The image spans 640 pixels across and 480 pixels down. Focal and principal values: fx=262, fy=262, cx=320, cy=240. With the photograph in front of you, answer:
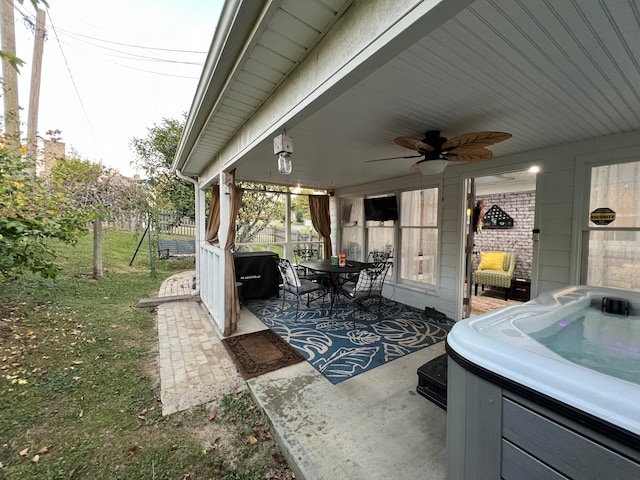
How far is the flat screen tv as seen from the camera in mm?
5137

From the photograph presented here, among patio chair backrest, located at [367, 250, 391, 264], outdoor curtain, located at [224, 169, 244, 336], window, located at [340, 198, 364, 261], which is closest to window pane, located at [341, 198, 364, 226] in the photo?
window, located at [340, 198, 364, 261]

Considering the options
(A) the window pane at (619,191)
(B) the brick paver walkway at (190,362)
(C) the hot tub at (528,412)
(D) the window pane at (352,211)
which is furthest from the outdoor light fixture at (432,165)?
(D) the window pane at (352,211)

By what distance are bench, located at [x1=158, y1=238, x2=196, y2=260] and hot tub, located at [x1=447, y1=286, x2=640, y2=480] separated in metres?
7.97

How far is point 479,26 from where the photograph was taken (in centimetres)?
123

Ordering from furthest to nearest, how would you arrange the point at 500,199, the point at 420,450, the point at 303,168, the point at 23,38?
the point at 500,199 < the point at 23,38 < the point at 303,168 < the point at 420,450

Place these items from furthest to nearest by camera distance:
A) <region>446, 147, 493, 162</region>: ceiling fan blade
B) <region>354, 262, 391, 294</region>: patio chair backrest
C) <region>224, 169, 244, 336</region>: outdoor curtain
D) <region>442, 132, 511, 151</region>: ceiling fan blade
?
<region>354, 262, 391, 294</region>: patio chair backrest, <region>224, 169, 244, 336</region>: outdoor curtain, <region>446, 147, 493, 162</region>: ceiling fan blade, <region>442, 132, 511, 151</region>: ceiling fan blade

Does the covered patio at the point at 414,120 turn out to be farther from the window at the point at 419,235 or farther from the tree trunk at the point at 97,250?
the tree trunk at the point at 97,250

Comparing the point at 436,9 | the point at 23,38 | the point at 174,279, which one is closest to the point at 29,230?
the point at 436,9

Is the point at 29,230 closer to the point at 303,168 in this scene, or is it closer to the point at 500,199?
the point at 303,168

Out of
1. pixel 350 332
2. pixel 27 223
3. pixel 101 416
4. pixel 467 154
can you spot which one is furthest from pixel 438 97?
pixel 27 223

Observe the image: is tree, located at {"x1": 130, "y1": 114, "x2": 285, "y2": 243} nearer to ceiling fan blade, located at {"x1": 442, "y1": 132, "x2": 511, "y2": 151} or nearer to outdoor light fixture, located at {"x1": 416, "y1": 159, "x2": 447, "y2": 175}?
outdoor light fixture, located at {"x1": 416, "y1": 159, "x2": 447, "y2": 175}

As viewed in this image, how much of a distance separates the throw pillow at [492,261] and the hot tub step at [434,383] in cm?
443

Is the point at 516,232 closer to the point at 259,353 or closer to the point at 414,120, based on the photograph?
the point at 414,120

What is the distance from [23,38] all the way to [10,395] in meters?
7.29
